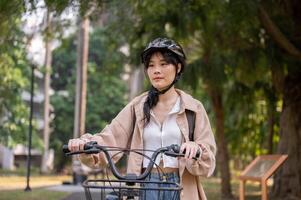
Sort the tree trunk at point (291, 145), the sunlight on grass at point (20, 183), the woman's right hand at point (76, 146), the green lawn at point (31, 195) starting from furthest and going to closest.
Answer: the sunlight on grass at point (20, 183)
the green lawn at point (31, 195)
the tree trunk at point (291, 145)
the woman's right hand at point (76, 146)

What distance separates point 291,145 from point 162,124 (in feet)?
30.9

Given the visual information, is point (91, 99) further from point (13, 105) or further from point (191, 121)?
point (191, 121)

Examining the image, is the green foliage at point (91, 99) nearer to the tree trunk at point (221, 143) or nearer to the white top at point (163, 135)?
the tree trunk at point (221, 143)

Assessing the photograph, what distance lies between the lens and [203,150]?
9.78 feet

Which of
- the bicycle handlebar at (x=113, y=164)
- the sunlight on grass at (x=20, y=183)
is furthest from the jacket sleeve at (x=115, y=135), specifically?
the sunlight on grass at (x=20, y=183)

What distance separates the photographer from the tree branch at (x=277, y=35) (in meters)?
9.78

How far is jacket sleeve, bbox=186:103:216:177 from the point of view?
117 inches

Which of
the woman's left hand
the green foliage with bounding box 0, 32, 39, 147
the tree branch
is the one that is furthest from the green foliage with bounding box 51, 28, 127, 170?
the woman's left hand

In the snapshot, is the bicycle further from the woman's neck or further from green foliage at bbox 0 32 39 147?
green foliage at bbox 0 32 39 147

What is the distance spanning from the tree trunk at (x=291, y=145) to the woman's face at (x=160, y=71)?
29.1ft

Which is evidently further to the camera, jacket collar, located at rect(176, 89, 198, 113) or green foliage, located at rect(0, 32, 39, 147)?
green foliage, located at rect(0, 32, 39, 147)

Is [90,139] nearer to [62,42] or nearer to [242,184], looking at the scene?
[242,184]

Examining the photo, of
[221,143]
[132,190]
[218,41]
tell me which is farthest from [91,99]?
[132,190]

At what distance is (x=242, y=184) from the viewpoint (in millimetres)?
9281
